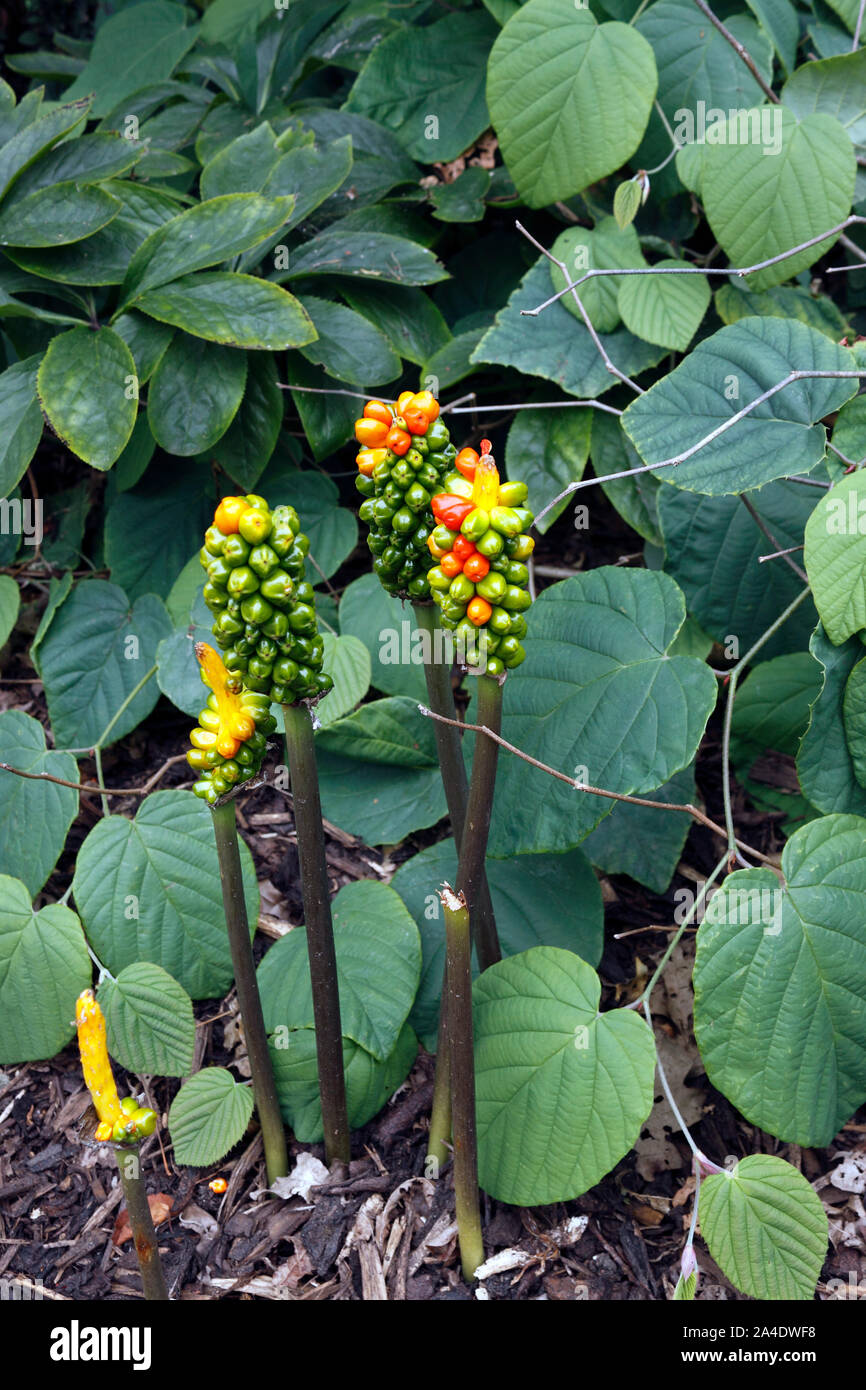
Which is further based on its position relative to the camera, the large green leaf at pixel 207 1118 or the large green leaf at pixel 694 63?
the large green leaf at pixel 694 63

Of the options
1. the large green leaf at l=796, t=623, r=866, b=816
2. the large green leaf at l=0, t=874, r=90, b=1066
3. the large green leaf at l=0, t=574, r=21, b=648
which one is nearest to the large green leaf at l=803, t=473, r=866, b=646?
the large green leaf at l=796, t=623, r=866, b=816

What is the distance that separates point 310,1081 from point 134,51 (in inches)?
124

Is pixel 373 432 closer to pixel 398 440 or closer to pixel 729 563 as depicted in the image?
pixel 398 440

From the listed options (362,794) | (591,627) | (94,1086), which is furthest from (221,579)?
(362,794)

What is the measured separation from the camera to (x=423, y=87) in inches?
117

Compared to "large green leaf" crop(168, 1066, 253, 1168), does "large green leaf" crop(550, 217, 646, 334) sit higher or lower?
higher

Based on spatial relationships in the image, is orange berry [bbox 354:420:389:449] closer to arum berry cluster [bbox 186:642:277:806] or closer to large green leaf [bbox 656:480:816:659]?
arum berry cluster [bbox 186:642:277:806]

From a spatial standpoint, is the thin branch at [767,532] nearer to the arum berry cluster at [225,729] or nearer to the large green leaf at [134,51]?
the arum berry cluster at [225,729]

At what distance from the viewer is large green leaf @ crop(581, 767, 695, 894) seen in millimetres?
2262

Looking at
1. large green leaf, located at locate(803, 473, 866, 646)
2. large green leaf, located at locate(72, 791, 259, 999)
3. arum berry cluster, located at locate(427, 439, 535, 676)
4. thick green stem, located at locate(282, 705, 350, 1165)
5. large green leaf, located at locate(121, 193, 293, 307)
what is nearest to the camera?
arum berry cluster, located at locate(427, 439, 535, 676)

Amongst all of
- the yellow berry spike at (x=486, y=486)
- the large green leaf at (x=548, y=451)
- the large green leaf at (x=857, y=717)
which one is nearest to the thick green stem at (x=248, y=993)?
the yellow berry spike at (x=486, y=486)

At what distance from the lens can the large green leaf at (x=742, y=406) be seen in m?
2.04

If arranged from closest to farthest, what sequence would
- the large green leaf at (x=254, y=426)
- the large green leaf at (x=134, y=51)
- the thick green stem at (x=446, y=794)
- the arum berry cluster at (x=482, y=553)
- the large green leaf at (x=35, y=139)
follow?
the arum berry cluster at (x=482, y=553)
the thick green stem at (x=446, y=794)
the large green leaf at (x=35, y=139)
the large green leaf at (x=254, y=426)
the large green leaf at (x=134, y=51)

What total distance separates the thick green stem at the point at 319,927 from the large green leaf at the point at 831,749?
0.93 m
